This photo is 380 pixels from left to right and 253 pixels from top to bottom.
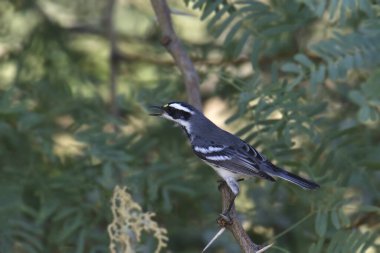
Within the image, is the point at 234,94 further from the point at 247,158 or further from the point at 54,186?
the point at 54,186

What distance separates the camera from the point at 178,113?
17.5 ft

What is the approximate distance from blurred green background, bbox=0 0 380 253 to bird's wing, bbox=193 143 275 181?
128mm

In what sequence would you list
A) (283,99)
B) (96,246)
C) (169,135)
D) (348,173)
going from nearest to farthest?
(283,99) → (348,173) → (96,246) → (169,135)

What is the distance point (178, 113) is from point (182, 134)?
40.6 inches

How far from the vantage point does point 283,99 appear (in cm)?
451

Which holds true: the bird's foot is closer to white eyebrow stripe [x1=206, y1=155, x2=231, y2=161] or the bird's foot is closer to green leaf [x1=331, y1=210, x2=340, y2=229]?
green leaf [x1=331, y1=210, x2=340, y2=229]

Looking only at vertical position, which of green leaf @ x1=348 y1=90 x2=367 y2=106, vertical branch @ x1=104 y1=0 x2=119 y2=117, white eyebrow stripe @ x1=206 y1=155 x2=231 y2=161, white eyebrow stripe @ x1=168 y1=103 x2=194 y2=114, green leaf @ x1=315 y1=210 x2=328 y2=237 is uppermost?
green leaf @ x1=348 y1=90 x2=367 y2=106

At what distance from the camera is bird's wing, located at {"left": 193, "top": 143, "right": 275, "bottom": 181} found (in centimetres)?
491

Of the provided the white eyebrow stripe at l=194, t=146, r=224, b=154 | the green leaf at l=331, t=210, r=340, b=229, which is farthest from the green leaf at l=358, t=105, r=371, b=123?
the white eyebrow stripe at l=194, t=146, r=224, b=154

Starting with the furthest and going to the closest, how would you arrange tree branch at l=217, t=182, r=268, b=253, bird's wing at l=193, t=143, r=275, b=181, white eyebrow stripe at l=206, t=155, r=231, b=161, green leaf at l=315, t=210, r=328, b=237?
white eyebrow stripe at l=206, t=155, r=231, b=161, bird's wing at l=193, t=143, r=275, b=181, green leaf at l=315, t=210, r=328, b=237, tree branch at l=217, t=182, r=268, b=253

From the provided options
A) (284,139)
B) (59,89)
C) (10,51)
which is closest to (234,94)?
(284,139)

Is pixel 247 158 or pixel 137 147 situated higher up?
pixel 247 158

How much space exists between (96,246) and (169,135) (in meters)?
1.48

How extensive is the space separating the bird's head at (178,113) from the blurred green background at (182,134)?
154 mm
